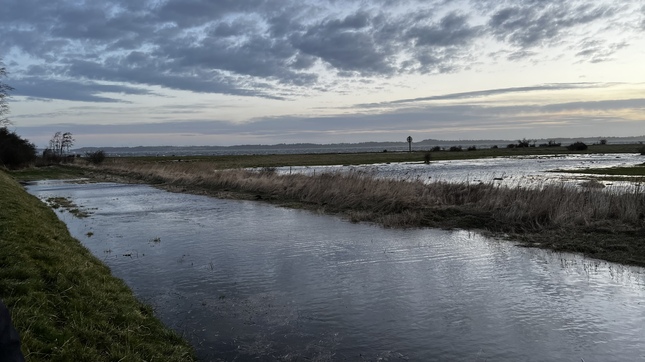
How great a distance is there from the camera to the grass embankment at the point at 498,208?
50.5 ft

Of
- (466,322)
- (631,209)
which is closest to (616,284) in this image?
(466,322)

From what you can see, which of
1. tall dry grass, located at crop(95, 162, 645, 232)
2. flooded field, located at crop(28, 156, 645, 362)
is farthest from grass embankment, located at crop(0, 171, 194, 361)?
tall dry grass, located at crop(95, 162, 645, 232)

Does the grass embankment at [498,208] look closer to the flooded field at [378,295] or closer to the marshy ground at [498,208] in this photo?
the marshy ground at [498,208]

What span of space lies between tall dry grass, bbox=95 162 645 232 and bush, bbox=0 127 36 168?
45544mm

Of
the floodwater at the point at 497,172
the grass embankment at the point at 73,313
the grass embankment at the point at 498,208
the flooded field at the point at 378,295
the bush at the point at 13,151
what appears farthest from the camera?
the bush at the point at 13,151

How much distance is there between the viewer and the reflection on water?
7.71m

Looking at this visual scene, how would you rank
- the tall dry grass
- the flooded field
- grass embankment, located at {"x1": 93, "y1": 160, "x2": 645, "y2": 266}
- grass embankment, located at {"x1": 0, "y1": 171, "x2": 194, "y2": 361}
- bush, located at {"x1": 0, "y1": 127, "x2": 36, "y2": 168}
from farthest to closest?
bush, located at {"x1": 0, "y1": 127, "x2": 36, "y2": 168} < the tall dry grass < grass embankment, located at {"x1": 93, "y1": 160, "x2": 645, "y2": 266} < the flooded field < grass embankment, located at {"x1": 0, "y1": 171, "x2": 194, "y2": 361}

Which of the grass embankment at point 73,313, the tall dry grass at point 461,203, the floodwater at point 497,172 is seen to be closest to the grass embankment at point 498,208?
the tall dry grass at point 461,203

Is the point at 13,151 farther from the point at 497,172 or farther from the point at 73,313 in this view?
the point at 73,313

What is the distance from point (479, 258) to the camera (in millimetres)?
13891

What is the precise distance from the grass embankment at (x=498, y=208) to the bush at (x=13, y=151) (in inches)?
1844

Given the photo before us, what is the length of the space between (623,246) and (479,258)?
4.48m

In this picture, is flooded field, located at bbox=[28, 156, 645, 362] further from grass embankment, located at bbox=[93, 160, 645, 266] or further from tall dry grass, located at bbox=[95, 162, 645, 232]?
tall dry grass, located at bbox=[95, 162, 645, 232]

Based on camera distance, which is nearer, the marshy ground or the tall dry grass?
the marshy ground
